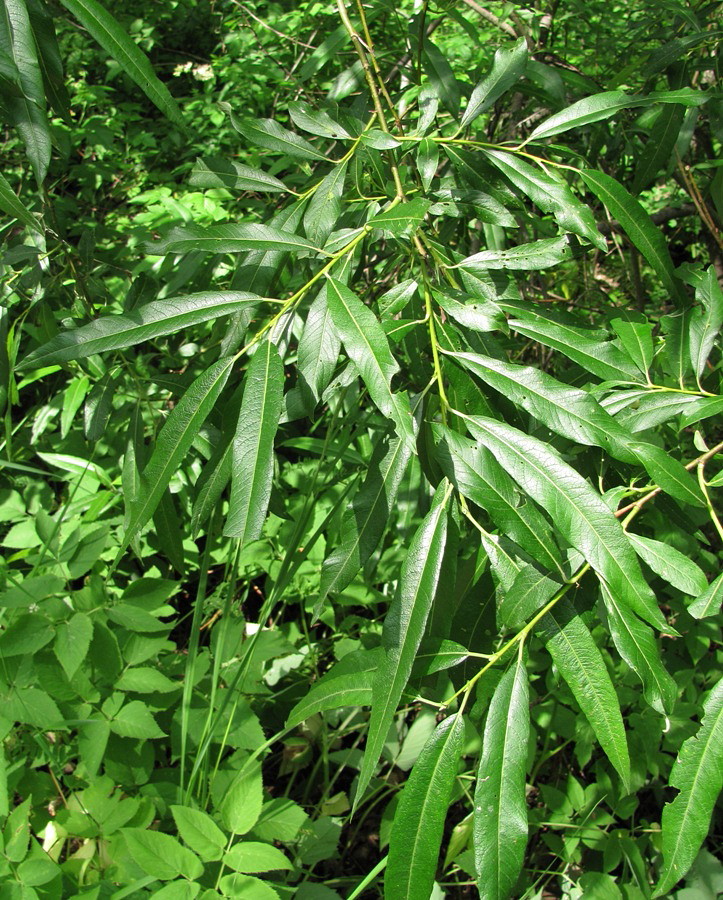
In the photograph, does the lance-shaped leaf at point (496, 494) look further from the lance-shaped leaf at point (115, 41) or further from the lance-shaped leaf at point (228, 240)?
the lance-shaped leaf at point (115, 41)

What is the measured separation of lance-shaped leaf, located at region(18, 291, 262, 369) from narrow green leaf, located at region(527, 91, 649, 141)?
43 cm

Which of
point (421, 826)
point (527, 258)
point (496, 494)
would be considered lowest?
point (421, 826)

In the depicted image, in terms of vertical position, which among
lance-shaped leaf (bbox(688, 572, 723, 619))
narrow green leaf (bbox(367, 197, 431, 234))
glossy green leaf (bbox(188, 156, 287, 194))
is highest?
narrow green leaf (bbox(367, 197, 431, 234))

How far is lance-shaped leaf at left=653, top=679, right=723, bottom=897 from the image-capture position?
25.3 inches

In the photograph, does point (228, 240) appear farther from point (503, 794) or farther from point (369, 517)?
point (503, 794)

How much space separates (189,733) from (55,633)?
275 millimetres

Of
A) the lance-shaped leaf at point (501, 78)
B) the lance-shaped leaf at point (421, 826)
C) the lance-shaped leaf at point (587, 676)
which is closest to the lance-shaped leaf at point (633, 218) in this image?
the lance-shaped leaf at point (501, 78)

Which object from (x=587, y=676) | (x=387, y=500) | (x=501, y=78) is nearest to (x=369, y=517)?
(x=387, y=500)

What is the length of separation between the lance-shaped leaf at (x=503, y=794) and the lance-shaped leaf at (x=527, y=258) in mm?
428

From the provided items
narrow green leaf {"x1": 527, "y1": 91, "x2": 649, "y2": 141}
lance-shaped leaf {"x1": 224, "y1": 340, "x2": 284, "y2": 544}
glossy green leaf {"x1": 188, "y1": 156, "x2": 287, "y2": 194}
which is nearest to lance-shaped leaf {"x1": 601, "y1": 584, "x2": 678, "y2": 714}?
lance-shaped leaf {"x1": 224, "y1": 340, "x2": 284, "y2": 544}

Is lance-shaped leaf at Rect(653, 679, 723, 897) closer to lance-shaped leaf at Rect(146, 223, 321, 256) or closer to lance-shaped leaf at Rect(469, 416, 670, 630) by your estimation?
lance-shaped leaf at Rect(469, 416, 670, 630)

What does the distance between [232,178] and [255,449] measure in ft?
1.64

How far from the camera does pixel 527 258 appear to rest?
84 cm

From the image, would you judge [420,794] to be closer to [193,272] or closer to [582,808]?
[582,808]
